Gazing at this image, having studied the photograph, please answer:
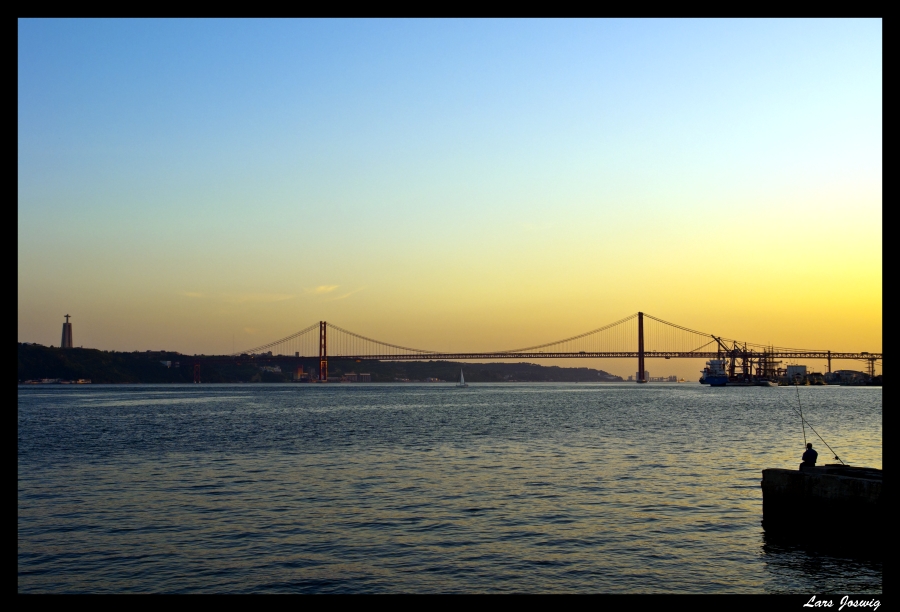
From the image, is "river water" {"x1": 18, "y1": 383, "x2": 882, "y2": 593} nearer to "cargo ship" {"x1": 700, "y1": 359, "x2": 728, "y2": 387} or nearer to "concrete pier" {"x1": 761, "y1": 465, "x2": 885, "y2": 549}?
"concrete pier" {"x1": 761, "y1": 465, "x2": 885, "y2": 549}

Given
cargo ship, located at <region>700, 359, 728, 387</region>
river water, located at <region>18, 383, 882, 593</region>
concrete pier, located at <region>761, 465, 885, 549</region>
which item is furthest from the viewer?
cargo ship, located at <region>700, 359, 728, 387</region>

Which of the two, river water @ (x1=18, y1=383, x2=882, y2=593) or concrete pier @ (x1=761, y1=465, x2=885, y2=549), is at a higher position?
concrete pier @ (x1=761, y1=465, x2=885, y2=549)

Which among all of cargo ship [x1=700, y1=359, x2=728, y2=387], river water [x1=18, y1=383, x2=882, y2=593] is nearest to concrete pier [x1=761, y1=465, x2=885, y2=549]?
river water [x1=18, y1=383, x2=882, y2=593]

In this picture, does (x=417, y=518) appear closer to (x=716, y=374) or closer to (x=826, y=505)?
(x=826, y=505)

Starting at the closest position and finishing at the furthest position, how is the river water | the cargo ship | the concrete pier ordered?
the river water < the concrete pier < the cargo ship

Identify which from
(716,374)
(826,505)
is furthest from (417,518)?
(716,374)
